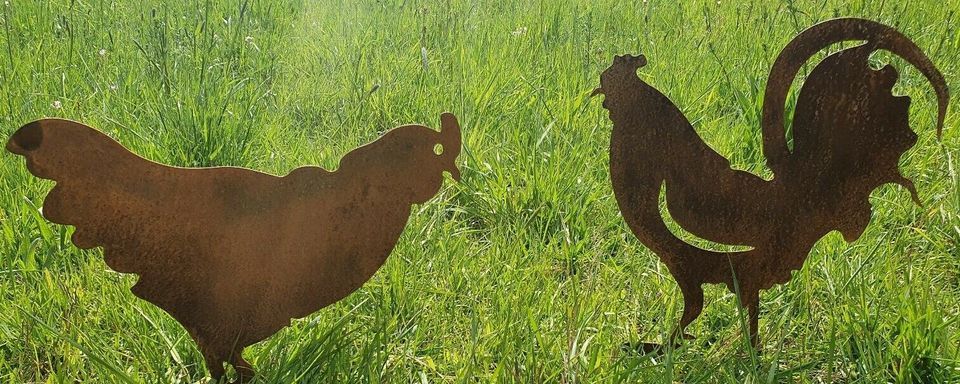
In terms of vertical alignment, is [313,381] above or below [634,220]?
below

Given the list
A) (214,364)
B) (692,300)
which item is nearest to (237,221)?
(214,364)

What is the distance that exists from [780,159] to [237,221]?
92 cm

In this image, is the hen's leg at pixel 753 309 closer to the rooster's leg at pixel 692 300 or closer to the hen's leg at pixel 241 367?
the rooster's leg at pixel 692 300

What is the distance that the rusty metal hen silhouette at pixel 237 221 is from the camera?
110cm

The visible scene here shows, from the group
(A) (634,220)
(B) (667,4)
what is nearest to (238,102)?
(A) (634,220)

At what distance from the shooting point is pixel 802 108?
4.35 ft

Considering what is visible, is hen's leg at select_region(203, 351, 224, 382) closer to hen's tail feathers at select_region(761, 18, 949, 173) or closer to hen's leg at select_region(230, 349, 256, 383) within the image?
hen's leg at select_region(230, 349, 256, 383)

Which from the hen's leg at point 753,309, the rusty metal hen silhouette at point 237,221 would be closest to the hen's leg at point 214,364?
the rusty metal hen silhouette at point 237,221

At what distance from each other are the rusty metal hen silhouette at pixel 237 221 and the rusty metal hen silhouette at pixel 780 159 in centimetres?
33

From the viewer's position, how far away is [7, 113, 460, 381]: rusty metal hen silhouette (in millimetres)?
1100

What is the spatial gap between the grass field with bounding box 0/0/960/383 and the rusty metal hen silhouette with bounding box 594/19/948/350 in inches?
7.9

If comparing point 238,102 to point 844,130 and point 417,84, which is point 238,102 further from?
point 844,130

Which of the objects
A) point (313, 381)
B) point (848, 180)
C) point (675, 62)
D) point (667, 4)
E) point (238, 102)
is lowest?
point (313, 381)

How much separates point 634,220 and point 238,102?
1.56m
